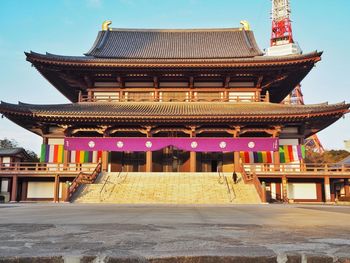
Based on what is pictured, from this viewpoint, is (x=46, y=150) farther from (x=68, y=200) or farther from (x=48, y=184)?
(x=68, y=200)

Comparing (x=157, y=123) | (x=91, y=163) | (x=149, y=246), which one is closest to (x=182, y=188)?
(x=157, y=123)

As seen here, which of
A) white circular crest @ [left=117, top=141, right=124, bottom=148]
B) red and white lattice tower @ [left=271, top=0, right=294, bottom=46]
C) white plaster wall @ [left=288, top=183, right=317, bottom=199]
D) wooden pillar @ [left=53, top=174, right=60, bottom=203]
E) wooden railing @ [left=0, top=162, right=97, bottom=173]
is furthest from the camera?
red and white lattice tower @ [left=271, top=0, right=294, bottom=46]

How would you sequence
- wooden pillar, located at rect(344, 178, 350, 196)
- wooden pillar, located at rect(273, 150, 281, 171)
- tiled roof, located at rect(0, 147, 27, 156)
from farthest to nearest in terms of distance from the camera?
tiled roof, located at rect(0, 147, 27, 156) → wooden pillar, located at rect(344, 178, 350, 196) → wooden pillar, located at rect(273, 150, 281, 171)

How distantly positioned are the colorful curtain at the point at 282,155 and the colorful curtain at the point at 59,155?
38.8ft

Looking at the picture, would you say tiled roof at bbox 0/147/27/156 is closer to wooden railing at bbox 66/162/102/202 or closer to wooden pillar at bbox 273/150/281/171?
wooden railing at bbox 66/162/102/202

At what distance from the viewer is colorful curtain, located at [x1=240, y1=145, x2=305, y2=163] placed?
82.8 ft

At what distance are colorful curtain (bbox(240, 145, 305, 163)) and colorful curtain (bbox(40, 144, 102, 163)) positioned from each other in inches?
466

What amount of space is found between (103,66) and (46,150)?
778cm

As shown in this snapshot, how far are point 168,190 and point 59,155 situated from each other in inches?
400

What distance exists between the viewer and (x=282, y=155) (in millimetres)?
25438

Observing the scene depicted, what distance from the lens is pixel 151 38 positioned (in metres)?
35.1

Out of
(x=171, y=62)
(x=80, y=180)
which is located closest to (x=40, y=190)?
(x=80, y=180)

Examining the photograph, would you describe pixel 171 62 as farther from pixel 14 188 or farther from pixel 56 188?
pixel 14 188

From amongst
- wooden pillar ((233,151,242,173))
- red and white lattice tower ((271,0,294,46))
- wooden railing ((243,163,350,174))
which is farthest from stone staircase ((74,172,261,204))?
red and white lattice tower ((271,0,294,46))
